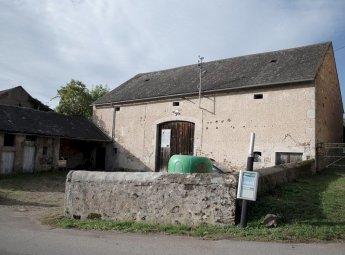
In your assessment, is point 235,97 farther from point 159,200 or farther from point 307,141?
point 159,200

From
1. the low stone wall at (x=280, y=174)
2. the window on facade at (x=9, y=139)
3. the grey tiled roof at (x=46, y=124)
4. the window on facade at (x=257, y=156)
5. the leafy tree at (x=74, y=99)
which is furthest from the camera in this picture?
the leafy tree at (x=74, y=99)

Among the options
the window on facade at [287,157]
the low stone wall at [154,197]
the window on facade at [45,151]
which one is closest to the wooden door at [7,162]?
the window on facade at [45,151]

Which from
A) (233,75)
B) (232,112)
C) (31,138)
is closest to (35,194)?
(31,138)

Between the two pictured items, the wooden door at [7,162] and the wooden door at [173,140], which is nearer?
the wooden door at [7,162]

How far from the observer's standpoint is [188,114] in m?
20.0

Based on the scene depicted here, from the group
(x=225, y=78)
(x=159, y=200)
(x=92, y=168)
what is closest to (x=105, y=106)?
(x=92, y=168)

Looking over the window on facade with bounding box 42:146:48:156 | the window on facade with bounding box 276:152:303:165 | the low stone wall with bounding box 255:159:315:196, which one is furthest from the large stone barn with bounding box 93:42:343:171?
the window on facade with bounding box 42:146:48:156

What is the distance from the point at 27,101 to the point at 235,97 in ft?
66.2

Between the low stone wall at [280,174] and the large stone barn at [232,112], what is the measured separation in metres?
1.52

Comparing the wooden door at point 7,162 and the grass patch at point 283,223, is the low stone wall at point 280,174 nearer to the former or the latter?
the grass patch at point 283,223

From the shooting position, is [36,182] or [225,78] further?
[225,78]

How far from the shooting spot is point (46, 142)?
21125mm

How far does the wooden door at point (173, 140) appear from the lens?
19953 mm

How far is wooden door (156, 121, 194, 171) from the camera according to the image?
65.5 ft
